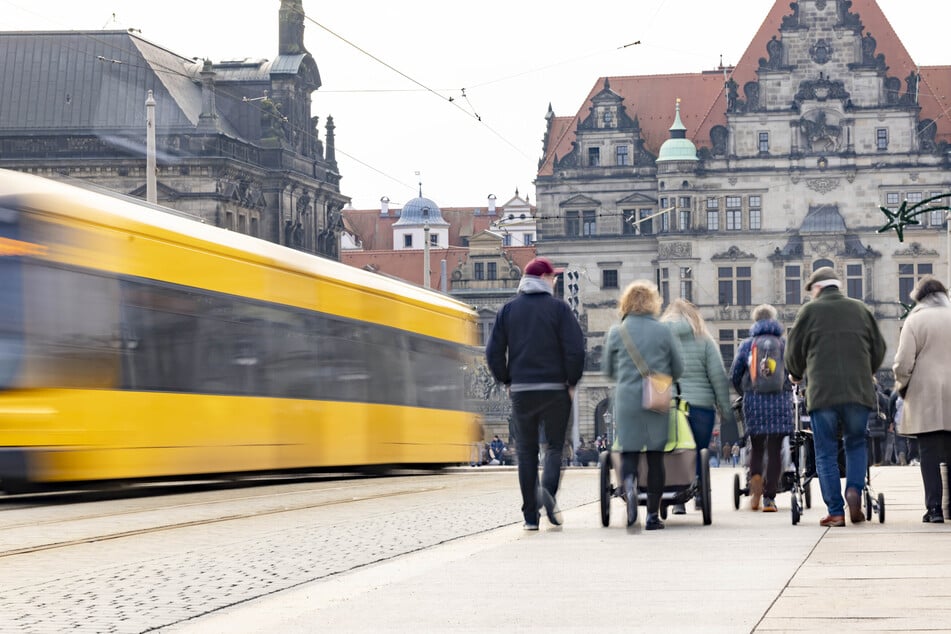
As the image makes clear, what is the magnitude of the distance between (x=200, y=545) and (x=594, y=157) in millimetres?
69150

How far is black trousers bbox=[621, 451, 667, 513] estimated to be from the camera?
33.1 feet

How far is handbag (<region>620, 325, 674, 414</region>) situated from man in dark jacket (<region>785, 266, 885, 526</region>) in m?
0.86

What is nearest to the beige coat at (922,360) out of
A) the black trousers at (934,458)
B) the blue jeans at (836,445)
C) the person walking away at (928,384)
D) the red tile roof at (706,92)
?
the person walking away at (928,384)

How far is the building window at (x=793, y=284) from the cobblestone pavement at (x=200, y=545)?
6061cm

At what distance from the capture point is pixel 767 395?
38.9 feet

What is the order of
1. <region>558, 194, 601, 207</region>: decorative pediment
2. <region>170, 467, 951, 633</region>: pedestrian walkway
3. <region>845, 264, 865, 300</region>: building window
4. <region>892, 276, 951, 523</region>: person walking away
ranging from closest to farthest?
<region>170, 467, 951, 633</region>: pedestrian walkway, <region>892, 276, 951, 523</region>: person walking away, <region>845, 264, 865, 300</region>: building window, <region>558, 194, 601, 207</region>: decorative pediment

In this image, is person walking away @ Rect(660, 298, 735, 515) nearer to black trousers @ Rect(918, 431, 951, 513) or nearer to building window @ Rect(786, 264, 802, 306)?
black trousers @ Rect(918, 431, 951, 513)

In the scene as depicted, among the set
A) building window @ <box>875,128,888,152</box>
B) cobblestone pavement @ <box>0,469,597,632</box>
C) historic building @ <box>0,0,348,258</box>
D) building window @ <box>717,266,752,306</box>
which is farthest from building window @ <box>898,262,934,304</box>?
cobblestone pavement @ <box>0,469,597,632</box>

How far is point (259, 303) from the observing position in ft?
57.3

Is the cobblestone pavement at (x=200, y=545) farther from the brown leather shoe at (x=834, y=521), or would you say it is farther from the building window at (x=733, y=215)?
the building window at (x=733, y=215)

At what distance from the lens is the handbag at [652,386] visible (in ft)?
32.7

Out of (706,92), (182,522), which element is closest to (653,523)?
(182,522)

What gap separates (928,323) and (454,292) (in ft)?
251

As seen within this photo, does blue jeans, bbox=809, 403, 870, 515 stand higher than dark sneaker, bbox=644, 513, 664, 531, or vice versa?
blue jeans, bbox=809, 403, 870, 515
